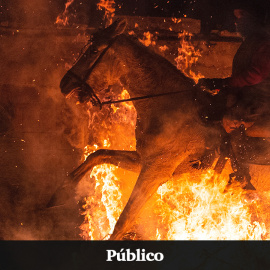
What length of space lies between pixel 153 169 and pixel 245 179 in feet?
4.00

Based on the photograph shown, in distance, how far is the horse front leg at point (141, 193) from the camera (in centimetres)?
354

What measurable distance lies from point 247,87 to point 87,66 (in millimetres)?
1965

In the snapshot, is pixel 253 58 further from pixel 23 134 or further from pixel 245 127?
pixel 23 134

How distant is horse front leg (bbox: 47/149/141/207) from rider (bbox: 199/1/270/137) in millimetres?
1283

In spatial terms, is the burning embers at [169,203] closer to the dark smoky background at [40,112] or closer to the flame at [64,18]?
the dark smoky background at [40,112]

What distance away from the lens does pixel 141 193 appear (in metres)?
3.57

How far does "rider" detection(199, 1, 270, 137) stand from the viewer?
3279mm

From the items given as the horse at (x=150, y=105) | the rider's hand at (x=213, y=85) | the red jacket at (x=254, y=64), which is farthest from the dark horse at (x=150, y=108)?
the red jacket at (x=254, y=64)

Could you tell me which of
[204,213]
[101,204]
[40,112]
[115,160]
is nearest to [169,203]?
[204,213]

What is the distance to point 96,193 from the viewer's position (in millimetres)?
5418

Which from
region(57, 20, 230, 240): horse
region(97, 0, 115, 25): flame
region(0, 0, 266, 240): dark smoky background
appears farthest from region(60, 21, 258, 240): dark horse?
region(97, 0, 115, 25): flame

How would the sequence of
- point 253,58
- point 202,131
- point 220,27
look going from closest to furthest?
point 253,58 < point 202,131 < point 220,27

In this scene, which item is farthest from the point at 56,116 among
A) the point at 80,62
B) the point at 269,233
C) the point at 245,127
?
the point at 269,233
